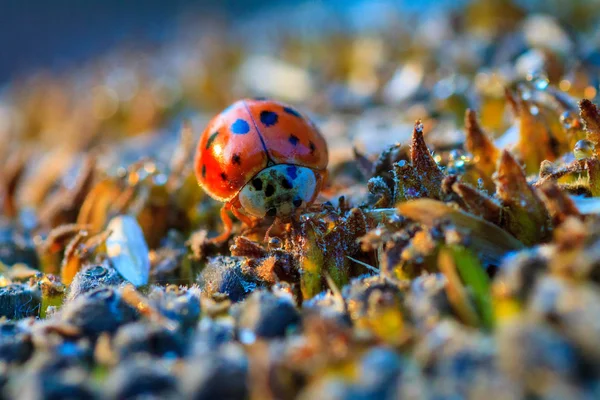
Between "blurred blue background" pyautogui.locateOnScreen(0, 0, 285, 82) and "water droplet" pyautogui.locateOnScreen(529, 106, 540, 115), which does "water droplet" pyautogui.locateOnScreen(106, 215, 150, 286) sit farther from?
"blurred blue background" pyautogui.locateOnScreen(0, 0, 285, 82)

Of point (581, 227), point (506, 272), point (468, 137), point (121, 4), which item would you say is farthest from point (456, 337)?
point (121, 4)

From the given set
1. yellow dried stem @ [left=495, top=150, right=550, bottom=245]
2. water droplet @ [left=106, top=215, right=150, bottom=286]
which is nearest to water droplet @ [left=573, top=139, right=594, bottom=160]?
yellow dried stem @ [left=495, top=150, right=550, bottom=245]

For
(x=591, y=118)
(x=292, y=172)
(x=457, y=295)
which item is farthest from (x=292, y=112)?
(x=457, y=295)

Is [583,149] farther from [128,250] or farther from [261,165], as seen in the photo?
[128,250]

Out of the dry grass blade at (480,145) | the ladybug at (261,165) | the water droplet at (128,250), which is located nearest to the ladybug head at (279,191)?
the ladybug at (261,165)

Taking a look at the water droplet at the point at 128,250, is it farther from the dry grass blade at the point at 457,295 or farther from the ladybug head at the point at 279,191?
the dry grass blade at the point at 457,295
